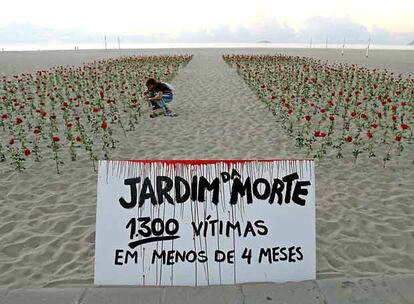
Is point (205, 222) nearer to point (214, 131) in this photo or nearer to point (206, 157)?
point (206, 157)

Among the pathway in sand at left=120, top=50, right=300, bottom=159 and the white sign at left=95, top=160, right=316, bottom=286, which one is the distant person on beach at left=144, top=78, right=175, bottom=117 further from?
the white sign at left=95, top=160, right=316, bottom=286

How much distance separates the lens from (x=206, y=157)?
20.1 feet

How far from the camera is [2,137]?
7.45 m

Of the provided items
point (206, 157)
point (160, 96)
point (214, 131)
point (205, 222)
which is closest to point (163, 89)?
point (160, 96)

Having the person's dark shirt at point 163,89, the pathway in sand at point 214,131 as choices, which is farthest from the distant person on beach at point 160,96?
the pathway in sand at point 214,131

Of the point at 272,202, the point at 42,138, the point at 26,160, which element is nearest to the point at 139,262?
the point at 272,202

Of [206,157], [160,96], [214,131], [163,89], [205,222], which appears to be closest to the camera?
[205,222]

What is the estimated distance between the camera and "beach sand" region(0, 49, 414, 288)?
10.5ft

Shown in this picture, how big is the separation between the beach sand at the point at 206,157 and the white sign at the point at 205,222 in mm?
598

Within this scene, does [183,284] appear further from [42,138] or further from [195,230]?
[42,138]

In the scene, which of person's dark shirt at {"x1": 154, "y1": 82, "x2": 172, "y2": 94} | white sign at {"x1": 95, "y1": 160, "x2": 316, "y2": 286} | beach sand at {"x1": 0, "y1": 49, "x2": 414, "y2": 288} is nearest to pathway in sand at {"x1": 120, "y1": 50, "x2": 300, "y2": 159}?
beach sand at {"x1": 0, "y1": 49, "x2": 414, "y2": 288}

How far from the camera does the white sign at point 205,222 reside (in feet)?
8.70

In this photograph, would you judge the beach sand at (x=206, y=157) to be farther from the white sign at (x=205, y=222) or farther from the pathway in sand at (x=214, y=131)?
the white sign at (x=205, y=222)

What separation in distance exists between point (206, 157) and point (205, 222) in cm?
346
